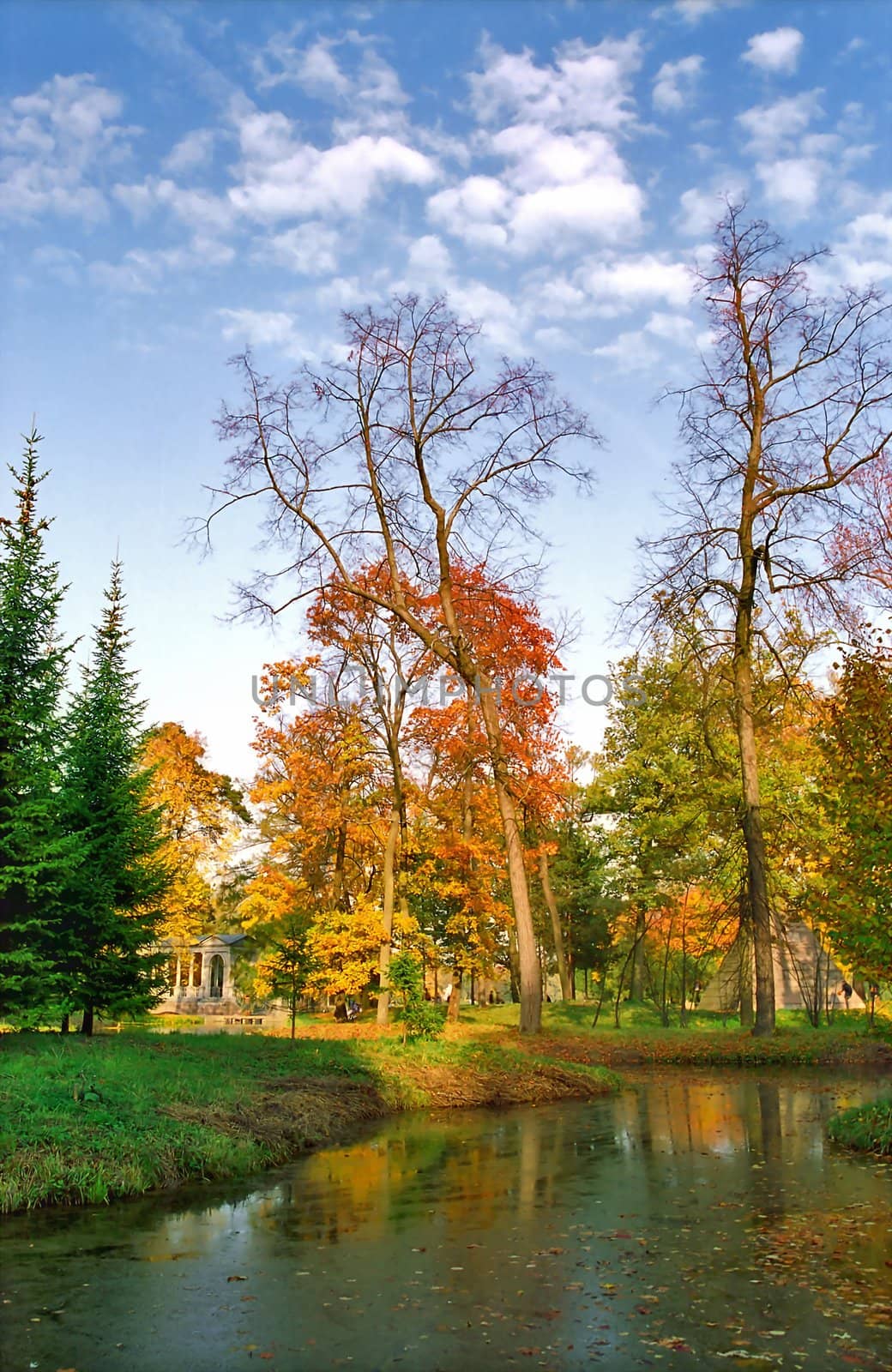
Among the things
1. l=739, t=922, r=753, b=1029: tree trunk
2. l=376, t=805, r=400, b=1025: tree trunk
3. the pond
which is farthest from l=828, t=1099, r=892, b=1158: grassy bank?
l=376, t=805, r=400, b=1025: tree trunk

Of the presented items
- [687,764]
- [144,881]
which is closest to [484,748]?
[144,881]

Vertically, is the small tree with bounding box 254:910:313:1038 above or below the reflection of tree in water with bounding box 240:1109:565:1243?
above

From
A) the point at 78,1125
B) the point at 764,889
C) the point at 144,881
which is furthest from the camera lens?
the point at 764,889

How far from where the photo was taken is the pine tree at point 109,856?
55.5ft

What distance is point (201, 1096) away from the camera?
10.5 meters

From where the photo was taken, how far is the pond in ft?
15.7

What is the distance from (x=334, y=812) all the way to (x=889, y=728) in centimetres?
1699

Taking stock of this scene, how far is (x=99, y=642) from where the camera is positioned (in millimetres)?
20172

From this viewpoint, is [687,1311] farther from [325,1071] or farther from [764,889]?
[764,889]

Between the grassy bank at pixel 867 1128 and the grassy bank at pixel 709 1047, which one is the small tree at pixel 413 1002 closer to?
the grassy bank at pixel 709 1047

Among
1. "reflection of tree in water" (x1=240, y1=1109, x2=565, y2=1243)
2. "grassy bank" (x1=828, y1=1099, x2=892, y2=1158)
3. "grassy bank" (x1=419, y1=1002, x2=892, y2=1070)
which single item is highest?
"grassy bank" (x1=828, y1=1099, x2=892, y2=1158)

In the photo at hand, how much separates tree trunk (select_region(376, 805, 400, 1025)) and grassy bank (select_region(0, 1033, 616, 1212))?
6.47m

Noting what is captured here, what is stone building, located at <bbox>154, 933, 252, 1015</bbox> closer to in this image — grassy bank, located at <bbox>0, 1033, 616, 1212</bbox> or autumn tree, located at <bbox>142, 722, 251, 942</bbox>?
autumn tree, located at <bbox>142, 722, 251, 942</bbox>

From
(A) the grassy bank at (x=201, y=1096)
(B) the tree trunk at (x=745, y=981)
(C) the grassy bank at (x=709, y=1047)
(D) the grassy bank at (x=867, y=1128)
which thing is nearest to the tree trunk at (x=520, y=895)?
(C) the grassy bank at (x=709, y=1047)
